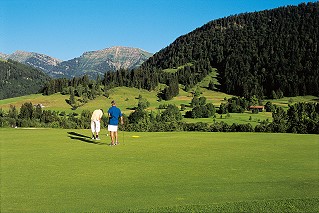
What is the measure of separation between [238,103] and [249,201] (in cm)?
13627

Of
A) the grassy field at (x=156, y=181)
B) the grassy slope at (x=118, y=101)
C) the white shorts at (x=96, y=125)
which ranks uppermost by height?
the grassy slope at (x=118, y=101)

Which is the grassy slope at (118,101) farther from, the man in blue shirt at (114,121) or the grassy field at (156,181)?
the grassy field at (156,181)

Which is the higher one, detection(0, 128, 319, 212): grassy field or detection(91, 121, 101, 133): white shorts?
detection(91, 121, 101, 133): white shorts

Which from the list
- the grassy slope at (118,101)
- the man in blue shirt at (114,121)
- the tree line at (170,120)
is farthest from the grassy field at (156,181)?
the grassy slope at (118,101)

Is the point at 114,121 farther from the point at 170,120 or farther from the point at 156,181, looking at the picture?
the point at 170,120

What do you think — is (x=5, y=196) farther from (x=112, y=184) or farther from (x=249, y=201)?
(x=249, y=201)

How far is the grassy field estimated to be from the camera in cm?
877

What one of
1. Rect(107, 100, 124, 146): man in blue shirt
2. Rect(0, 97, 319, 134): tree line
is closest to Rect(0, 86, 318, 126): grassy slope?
Rect(0, 97, 319, 134): tree line

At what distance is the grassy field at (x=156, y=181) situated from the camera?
28.8 ft

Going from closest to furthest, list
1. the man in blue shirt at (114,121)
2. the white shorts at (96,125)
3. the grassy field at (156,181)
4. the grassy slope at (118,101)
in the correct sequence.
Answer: the grassy field at (156,181) < the man in blue shirt at (114,121) < the white shorts at (96,125) < the grassy slope at (118,101)

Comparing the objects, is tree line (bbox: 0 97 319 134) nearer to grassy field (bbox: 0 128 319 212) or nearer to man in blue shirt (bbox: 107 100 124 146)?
man in blue shirt (bbox: 107 100 124 146)

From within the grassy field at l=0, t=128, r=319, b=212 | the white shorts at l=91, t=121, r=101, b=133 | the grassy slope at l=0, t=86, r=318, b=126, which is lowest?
the grassy field at l=0, t=128, r=319, b=212

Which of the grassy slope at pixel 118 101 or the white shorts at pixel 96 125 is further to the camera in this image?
the grassy slope at pixel 118 101

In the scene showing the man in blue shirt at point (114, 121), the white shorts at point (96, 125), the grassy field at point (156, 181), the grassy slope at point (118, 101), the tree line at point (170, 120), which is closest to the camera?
the grassy field at point (156, 181)
